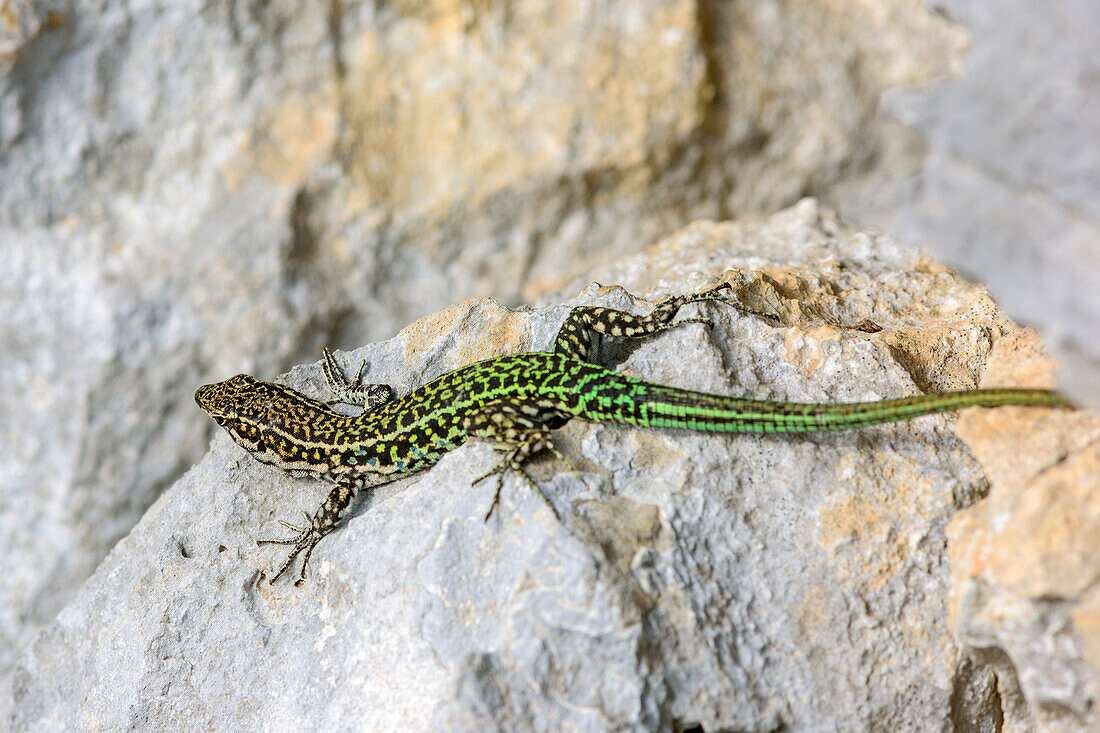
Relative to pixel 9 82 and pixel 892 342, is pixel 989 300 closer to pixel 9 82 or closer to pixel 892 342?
pixel 892 342

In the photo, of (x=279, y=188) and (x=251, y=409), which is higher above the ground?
(x=279, y=188)

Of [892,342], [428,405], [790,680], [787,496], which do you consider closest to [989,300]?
[892,342]

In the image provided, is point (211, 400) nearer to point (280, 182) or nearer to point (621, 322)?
point (280, 182)

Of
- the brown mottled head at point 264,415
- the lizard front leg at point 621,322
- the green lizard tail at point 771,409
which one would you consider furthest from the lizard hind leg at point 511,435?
the brown mottled head at point 264,415

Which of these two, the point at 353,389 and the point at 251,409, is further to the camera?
the point at 353,389

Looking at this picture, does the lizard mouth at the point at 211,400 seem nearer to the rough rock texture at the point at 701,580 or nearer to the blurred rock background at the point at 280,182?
the rough rock texture at the point at 701,580

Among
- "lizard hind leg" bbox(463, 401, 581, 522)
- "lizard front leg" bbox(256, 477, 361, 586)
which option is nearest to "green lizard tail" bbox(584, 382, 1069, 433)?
"lizard hind leg" bbox(463, 401, 581, 522)

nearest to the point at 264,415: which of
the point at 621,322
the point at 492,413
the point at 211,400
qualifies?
the point at 211,400
